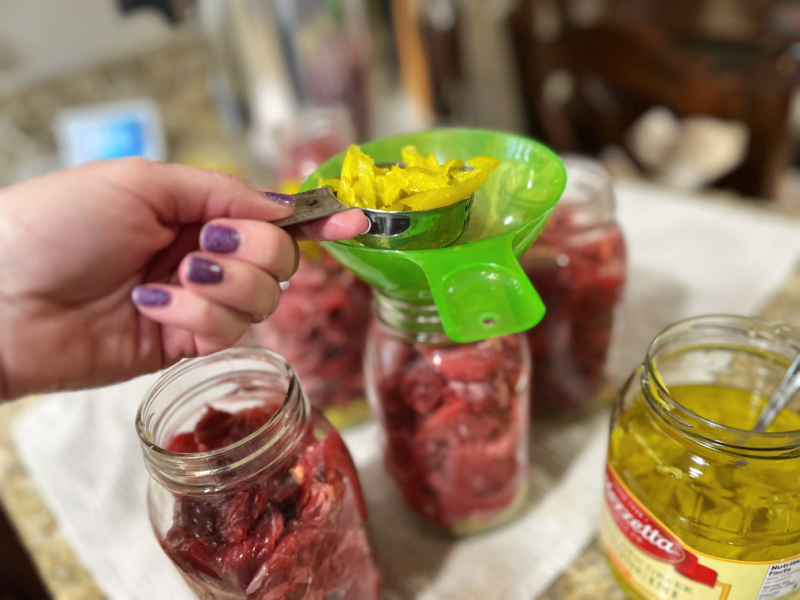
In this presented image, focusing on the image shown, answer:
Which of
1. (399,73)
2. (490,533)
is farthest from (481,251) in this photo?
(399,73)

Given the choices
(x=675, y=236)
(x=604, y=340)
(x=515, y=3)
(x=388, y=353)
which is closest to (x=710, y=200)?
(x=675, y=236)

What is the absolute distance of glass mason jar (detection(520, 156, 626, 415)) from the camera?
64cm

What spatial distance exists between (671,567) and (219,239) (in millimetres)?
411

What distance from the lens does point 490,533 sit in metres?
0.60

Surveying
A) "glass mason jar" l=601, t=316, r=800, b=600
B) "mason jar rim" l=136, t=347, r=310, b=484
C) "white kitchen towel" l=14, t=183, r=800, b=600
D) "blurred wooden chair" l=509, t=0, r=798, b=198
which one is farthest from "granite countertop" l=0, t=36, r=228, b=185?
"glass mason jar" l=601, t=316, r=800, b=600

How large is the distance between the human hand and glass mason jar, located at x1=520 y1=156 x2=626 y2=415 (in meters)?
0.33

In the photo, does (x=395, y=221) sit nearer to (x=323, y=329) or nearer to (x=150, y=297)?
(x=150, y=297)

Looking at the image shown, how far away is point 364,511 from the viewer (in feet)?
1.60

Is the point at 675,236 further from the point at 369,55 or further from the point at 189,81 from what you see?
the point at 189,81

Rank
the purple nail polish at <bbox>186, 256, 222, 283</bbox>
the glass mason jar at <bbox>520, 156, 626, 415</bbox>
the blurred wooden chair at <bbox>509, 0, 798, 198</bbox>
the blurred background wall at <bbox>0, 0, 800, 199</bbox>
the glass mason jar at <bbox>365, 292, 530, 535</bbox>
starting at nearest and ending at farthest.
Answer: the purple nail polish at <bbox>186, 256, 222, 283</bbox>, the glass mason jar at <bbox>365, 292, 530, 535</bbox>, the glass mason jar at <bbox>520, 156, 626, 415</bbox>, the blurred background wall at <bbox>0, 0, 800, 199</bbox>, the blurred wooden chair at <bbox>509, 0, 798, 198</bbox>

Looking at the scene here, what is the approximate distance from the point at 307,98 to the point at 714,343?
2.81 ft

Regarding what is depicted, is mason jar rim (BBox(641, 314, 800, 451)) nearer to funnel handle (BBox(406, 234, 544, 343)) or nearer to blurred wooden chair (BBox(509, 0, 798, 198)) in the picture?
funnel handle (BBox(406, 234, 544, 343))

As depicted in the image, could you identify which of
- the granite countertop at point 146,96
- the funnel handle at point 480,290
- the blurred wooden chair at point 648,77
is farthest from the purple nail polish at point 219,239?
the blurred wooden chair at point 648,77

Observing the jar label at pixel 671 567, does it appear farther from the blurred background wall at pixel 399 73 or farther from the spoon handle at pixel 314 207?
the blurred background wall at pixel 399 73
